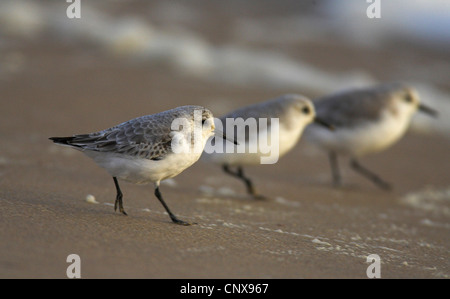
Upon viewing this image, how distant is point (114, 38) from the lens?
13.1 metres

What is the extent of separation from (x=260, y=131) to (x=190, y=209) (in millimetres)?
1438

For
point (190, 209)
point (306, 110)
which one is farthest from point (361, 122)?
point (190, 209)

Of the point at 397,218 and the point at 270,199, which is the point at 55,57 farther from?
the point at 397,218

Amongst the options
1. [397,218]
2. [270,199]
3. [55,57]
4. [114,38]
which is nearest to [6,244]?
[270,199]

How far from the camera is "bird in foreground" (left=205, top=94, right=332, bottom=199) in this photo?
6293 mm

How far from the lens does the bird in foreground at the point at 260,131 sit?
629 centimetres

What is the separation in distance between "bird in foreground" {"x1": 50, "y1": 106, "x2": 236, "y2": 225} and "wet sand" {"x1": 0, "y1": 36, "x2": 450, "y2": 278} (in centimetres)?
40

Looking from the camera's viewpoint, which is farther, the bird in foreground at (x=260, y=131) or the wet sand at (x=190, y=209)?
the bird in foreground at (x=260, y=131)

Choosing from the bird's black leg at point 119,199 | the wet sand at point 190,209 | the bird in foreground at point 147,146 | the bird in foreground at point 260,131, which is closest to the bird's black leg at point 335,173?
the wet sand at point 190,209

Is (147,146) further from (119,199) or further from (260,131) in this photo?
(260,131)

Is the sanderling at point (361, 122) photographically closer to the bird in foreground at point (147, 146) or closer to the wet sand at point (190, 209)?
the wet sand at point (190, 209)

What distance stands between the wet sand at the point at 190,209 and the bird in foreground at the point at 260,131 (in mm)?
409

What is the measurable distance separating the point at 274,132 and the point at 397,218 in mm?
1614

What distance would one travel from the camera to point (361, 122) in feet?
25.8
